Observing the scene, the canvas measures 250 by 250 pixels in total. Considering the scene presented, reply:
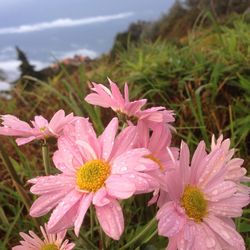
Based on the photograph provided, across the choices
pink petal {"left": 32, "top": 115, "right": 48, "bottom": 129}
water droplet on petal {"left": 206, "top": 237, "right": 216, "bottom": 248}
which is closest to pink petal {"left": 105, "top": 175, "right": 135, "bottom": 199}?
water droplet on petal {"left": 206, "top": 237, "right": 216, "bottom": 248}

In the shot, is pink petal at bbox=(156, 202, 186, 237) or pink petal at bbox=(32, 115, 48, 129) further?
pink petal at bbox=(32, 115, 48, 129)

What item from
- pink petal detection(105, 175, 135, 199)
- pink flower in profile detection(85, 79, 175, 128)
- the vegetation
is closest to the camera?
pink petal detection(105, 175, 135, 199)

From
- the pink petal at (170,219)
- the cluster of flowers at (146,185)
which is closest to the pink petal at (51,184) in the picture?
the cluster of flowers at (146,185)

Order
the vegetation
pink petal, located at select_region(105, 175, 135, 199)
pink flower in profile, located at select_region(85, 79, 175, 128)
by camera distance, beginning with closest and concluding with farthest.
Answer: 1. pink petal, located at select_region(105, 175, 135, 199)
2. pink flower in profile, located at select_region(85, 79, 175, 128)
3. the vegetation

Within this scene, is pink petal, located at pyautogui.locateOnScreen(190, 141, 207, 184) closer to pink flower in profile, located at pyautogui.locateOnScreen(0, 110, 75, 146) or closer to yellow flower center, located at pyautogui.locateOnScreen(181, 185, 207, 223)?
yellow flower center, located at pyautogui.locateOnScreen(181, 185, 207, 223)

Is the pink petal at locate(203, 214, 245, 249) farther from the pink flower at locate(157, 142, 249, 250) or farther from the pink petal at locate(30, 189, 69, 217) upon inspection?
the pink petal at locate(30, 189, 69, 217)

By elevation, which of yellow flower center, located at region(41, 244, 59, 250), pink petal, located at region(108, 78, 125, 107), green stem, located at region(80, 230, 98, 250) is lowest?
green stem, located at region(80, 230, 98, 250)

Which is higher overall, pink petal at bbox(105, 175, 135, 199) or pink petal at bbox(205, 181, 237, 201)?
pink petal at bbox(105, 175, 135, 199)

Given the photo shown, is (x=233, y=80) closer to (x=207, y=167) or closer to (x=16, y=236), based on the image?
(x=16, y=236)
